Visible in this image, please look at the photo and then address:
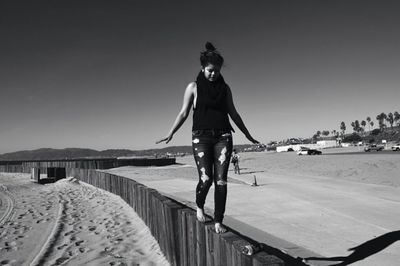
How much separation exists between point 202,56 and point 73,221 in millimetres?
8284

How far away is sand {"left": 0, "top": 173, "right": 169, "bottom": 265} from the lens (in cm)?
618

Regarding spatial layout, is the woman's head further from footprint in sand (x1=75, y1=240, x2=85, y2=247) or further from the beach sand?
footprint in sand (x1=75, y1=240, x2=85, y2=247)

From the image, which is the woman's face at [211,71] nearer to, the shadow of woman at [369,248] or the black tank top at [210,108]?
the black tank top at [210,108]

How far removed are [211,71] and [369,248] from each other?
183 inches

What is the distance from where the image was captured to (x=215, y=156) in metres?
3.60

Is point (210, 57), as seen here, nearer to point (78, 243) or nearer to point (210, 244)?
point (210, 244)

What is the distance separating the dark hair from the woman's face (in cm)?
4

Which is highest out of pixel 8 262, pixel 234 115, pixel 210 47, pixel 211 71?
pixel 210 47

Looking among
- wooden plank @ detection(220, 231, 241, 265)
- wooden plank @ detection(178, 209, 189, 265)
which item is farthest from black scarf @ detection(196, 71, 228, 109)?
wooden plank @ detection(178, 209, 189, 265)

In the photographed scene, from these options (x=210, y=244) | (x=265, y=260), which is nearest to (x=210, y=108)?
(x=210, y=244)

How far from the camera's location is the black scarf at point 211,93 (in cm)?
360

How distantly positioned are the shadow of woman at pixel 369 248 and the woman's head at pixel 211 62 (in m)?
3.69

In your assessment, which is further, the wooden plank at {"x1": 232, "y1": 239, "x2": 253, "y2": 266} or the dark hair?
the dark hair

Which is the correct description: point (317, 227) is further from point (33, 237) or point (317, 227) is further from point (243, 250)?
point (33, 237)
